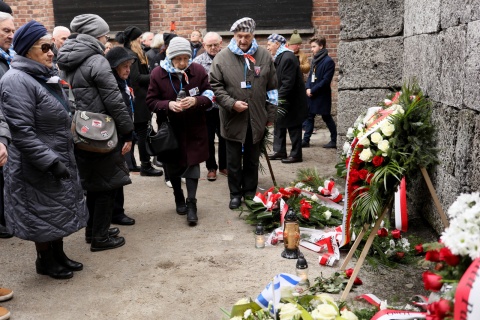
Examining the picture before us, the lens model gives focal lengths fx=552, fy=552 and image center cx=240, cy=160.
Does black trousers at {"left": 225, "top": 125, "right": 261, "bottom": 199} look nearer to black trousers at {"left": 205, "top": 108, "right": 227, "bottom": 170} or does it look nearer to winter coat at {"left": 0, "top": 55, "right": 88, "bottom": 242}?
black trousers at {"left": 205, "top": 108, "right": 227, "bottom": 170}

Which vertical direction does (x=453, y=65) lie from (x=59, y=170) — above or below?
above

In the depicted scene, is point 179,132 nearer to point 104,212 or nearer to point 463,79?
point 104,212

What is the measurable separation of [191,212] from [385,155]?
251cm

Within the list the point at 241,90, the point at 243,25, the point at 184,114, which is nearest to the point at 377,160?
the point at 184,114

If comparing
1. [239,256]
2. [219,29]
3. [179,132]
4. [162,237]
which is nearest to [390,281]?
[239,256]

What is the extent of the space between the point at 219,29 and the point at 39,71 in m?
7.33

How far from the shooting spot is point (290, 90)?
828 cm

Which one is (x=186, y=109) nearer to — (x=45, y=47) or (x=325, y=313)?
(x=45, y=47)

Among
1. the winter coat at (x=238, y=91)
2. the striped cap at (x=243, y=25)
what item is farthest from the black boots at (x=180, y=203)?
the striped cap at (x=243, y=25)

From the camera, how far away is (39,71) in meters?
4.07

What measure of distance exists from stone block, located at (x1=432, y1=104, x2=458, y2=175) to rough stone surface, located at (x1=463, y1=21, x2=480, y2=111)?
33 cm

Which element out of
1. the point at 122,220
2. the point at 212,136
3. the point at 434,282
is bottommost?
the point at 122,220

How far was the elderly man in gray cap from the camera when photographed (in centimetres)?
598

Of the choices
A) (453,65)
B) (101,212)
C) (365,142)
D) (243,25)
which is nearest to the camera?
(365,142)
